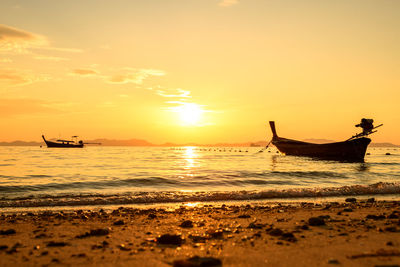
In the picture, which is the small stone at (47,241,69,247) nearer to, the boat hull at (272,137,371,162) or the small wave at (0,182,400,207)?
the small wave at (0,182,400,207)

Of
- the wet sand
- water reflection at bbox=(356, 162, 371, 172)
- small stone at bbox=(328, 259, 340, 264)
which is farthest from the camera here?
water reflection at bbox=(356, 162, 371, 172)

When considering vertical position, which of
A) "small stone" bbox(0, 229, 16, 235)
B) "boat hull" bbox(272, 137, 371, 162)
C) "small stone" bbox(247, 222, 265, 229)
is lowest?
"small stone" bbox(0, 229, 16, 235)

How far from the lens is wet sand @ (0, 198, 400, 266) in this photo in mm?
5125

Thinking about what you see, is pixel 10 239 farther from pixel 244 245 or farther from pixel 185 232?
pixel 244 245

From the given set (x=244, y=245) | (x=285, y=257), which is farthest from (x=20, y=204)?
(x=285, y=257)

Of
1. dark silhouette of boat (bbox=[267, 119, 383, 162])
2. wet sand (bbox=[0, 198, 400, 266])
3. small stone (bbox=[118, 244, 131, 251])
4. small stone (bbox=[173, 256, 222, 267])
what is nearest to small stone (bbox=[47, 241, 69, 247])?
wet sand (bbox=[0, 198, 400, 266])

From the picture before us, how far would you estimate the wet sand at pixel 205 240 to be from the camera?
5.12 metres

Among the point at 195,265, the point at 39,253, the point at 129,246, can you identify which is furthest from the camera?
the point at 129,246

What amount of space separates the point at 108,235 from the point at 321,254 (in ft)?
15.2

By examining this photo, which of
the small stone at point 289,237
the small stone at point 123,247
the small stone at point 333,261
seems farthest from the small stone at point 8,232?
the small stone at point 333,261

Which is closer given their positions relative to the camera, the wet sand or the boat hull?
the wet sand

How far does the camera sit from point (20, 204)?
537 inches

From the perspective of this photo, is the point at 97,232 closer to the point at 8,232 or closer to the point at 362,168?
the point at 8,232

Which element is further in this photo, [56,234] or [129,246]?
[56,234]
